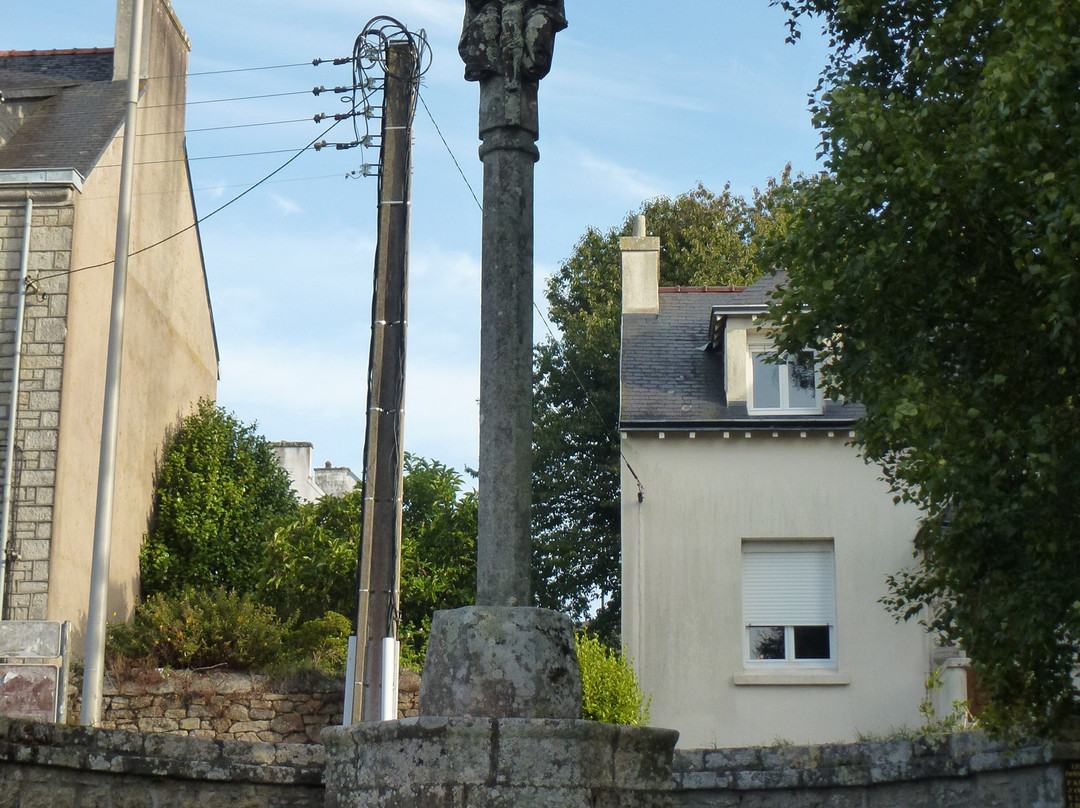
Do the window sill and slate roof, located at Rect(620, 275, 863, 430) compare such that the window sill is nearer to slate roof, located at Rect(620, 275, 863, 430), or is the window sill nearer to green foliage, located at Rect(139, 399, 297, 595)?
slate roof, located at Rect(620, 275, 863, 430)

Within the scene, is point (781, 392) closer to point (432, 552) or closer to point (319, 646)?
point (432, 552)

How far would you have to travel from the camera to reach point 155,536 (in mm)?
20547

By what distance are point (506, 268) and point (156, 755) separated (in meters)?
2.72

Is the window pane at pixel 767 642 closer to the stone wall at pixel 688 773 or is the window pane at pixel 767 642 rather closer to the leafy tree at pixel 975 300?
the leafy tree at pixel 975 300

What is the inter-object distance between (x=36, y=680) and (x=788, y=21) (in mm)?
9391

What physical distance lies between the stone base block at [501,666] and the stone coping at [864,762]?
2407 mm

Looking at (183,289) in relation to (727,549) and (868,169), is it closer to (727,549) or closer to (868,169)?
(727,549)

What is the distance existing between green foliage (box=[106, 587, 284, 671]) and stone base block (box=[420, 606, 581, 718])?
38.7 ft

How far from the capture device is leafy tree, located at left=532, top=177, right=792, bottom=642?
28031 mm

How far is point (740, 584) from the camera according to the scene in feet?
59.3

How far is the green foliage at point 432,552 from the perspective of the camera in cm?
1938

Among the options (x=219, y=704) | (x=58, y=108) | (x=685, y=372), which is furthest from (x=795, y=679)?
(x=58, y=108)

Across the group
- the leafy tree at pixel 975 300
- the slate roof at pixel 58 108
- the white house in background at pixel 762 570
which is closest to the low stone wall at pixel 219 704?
the white house in background at pixel 762 570

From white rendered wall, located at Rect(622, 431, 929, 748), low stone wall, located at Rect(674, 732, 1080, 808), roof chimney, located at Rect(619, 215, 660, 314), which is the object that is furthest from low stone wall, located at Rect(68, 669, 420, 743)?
low stone wall, located at Rect(674, 732, 1080, 808)
